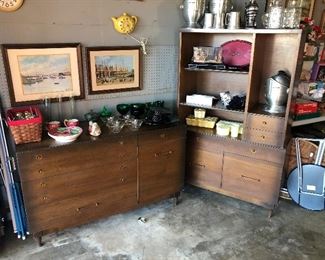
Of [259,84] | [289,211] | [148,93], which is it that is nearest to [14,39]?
[148,93]

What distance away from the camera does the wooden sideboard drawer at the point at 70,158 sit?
1.93 meters

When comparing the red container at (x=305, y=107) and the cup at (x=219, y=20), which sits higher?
the cup at (x=219, y=20)

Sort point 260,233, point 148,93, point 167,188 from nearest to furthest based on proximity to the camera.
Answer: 1. point 260,233
2. point 167,188
3. point 148,93

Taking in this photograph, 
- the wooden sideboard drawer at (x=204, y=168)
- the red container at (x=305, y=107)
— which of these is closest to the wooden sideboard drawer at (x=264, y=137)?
the wooden sideboard drawer at (x=204, y=168)

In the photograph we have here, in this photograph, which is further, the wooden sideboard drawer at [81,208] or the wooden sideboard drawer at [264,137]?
the wooden sideboard drawer at [264,137]

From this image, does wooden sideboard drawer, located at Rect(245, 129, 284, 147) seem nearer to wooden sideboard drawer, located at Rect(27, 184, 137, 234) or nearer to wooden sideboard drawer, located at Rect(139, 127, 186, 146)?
wooden sideboard drawer, located at Rect(139, 127, 186, 146)

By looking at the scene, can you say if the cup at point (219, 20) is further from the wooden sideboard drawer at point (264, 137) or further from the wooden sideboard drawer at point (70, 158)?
the wooden sideboard drawer at point (70, 158)

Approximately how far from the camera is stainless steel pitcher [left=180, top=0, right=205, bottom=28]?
2463mm

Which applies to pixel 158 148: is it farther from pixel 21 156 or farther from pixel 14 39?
pixel 14 39

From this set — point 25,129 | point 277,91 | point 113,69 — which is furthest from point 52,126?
point 277,91

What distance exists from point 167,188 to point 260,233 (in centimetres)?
84

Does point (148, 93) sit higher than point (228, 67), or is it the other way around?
point (228, 67)

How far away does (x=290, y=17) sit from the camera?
218cm

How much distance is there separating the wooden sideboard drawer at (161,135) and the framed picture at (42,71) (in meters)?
0.65
